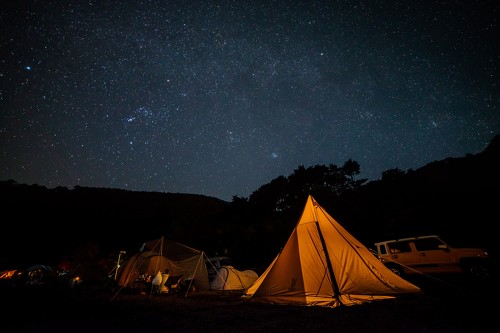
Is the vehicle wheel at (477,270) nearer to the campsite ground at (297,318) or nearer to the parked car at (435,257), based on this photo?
the parked car at (435,257)

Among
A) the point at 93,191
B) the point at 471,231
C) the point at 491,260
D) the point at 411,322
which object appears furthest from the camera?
the point at 93,191

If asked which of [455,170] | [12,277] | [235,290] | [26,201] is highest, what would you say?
[26,201]

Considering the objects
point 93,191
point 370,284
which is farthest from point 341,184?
point 93,191

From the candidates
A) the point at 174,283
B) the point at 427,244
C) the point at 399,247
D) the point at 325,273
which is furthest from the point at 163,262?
the point at 427,244

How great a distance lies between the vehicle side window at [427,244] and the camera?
11.5m

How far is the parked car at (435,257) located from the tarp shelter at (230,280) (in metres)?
6.15

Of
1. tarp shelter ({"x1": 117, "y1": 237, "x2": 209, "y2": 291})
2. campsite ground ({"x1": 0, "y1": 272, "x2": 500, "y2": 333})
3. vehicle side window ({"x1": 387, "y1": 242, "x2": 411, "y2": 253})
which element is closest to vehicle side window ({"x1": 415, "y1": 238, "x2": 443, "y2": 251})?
vehicle side window ({"x1": 387, "y1": 242, "x2": 411, "y2": 253})

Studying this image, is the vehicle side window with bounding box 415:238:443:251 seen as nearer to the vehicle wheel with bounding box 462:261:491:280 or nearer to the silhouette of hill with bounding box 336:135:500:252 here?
the vehicle wheel with bounding box 462:261:491:280

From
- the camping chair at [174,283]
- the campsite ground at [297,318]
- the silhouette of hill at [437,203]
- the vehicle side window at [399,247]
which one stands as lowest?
the campsite ground at [297,318]

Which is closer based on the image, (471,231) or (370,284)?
(370,284)

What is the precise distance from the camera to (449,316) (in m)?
5.32

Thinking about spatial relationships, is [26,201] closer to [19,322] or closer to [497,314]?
[19,322]

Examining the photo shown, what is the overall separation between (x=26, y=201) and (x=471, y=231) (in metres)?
65.7

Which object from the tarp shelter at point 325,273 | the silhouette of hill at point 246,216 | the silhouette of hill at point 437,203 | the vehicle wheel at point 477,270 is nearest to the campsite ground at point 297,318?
the tarp shelter at point 325,273
